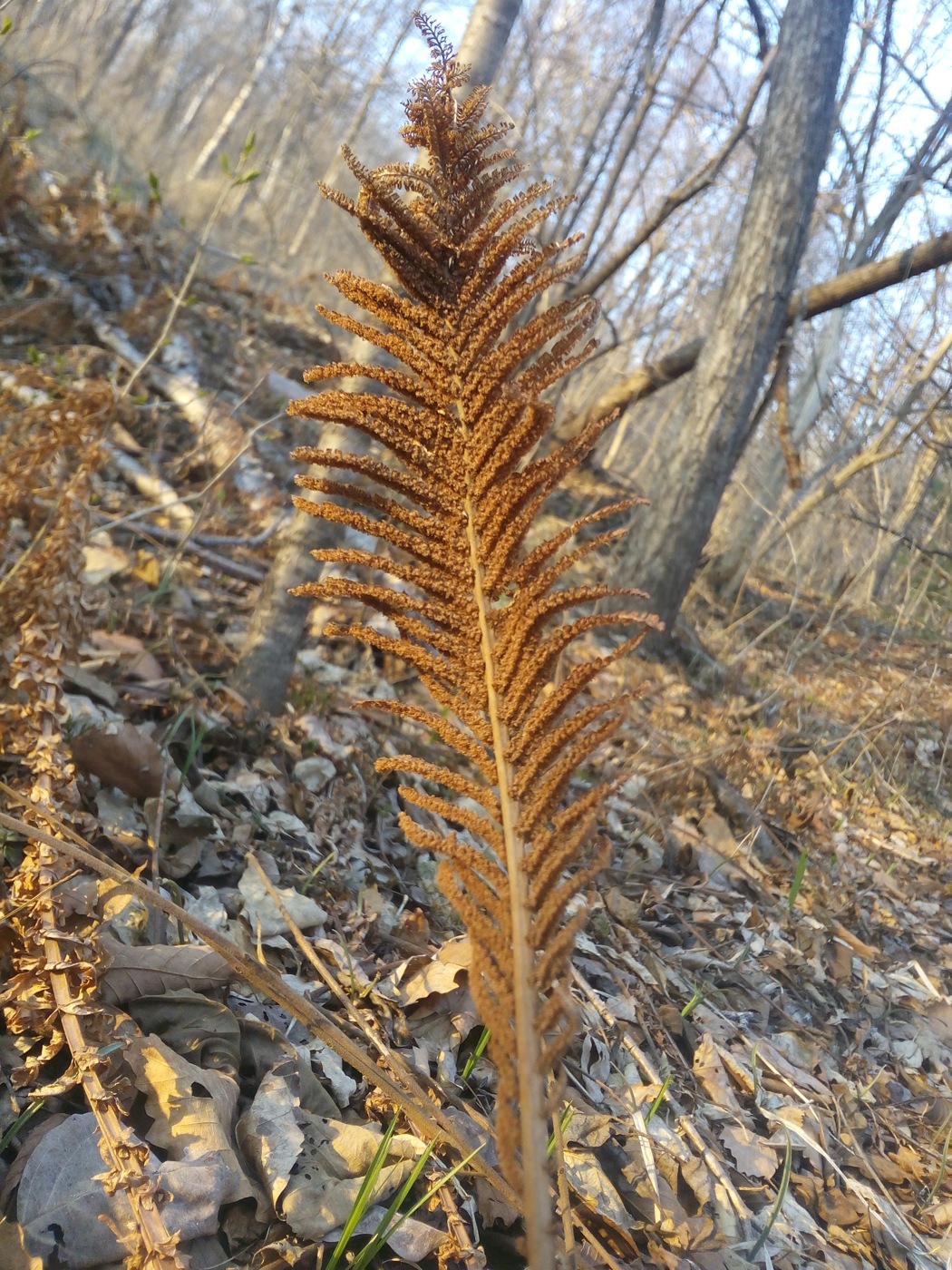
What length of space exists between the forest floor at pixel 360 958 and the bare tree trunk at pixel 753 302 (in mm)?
1450

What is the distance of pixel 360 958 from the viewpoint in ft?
6.61

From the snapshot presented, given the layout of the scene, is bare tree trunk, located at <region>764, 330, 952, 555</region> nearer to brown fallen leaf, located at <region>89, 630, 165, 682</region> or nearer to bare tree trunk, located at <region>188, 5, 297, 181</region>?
brown fallen leaf, located at <region>89, 630, 165, 682</region>

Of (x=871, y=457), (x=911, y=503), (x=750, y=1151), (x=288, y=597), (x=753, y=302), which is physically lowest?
(x=750, y=1151)

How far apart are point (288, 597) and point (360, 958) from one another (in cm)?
145

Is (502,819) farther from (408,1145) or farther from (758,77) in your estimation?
(758,77)

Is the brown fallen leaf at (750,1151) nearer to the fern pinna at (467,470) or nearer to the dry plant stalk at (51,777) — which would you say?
the dry plant stalk at (51,777)

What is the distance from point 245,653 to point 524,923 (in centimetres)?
254

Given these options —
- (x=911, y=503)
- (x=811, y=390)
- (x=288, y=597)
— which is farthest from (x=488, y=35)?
(x=811, y=390)

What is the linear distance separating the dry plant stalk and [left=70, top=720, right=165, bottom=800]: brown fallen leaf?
171 mm

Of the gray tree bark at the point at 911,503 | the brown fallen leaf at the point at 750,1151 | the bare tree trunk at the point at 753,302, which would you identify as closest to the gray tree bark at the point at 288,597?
the brown fallen leaf at the point at 750,1151

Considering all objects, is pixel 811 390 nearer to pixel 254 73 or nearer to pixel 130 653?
pixel 130 653

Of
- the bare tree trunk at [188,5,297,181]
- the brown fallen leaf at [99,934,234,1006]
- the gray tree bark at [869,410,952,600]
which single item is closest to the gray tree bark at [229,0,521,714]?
the brown fallen leaf at [99,934,234,1006]

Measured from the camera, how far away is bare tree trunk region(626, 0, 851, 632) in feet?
18.3

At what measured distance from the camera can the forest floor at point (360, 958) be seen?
1336mm
